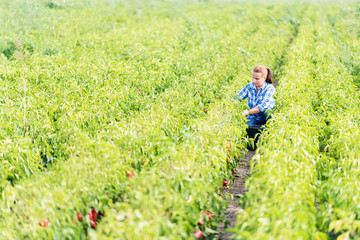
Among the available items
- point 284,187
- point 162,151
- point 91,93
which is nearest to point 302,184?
point 284,187

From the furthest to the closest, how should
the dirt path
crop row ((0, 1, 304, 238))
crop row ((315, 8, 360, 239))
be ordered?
the dirt path → crop row ((315, 8, 360, 239)) → crop row ((0, 1, 304, 238))

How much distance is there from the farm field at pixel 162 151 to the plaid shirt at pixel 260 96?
179 mm

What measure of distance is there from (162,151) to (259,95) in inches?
122

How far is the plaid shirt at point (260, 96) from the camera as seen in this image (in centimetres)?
638

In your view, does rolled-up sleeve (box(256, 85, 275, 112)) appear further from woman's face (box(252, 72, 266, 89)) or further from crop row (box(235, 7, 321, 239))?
crop row (box(235, 7, 321, 239))

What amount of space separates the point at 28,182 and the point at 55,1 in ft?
59.9

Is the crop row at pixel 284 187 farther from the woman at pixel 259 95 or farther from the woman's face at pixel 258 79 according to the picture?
the woman's face at pixel 258 79

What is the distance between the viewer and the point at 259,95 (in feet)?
21.5

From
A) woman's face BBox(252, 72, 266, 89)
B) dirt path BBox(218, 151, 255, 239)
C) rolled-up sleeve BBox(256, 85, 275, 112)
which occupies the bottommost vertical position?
dirt path BBox(218, 151, 255, 239)

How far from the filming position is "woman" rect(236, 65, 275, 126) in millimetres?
6383

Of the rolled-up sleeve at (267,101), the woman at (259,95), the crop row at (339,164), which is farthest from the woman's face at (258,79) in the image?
the crop row at (339,164)

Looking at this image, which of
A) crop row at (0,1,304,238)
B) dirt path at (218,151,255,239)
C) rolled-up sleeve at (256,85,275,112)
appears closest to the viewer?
crop row at (0,1,304,238)

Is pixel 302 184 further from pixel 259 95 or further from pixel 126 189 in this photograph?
pixel 259 95

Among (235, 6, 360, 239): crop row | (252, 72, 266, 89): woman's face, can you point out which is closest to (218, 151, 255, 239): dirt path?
(235, 6, 360, 239): crop row
